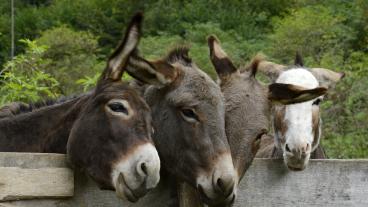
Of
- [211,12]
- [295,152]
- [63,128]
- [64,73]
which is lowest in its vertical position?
[211,12]

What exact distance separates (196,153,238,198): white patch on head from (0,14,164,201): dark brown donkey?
0.41 metres

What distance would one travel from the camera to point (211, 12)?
33.8 metres

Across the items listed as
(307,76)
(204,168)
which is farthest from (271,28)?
(204,168)

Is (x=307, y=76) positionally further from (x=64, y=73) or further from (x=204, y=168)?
(x=64, y=73)

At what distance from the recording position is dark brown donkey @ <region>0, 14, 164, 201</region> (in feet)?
12.1

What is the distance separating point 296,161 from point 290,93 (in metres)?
0.52

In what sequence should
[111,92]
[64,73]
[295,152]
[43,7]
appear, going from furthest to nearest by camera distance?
[43,7]
[64,73]
[295,152]
[111,92]

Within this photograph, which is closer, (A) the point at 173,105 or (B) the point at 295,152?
(A) the point at 173,105

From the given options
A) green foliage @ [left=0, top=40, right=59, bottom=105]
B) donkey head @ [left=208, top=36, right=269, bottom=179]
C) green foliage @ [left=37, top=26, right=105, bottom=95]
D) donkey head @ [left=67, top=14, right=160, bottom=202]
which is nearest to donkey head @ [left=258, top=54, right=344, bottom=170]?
donkey head @ [left=208, top=36, right=269, bottom=179]

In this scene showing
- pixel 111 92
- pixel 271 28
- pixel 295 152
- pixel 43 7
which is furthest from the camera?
pixel 43 7

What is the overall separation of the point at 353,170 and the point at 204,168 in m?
1.00

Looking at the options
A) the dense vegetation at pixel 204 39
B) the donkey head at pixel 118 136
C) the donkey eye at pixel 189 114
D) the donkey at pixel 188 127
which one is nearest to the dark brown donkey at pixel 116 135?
the donkey head at pixel 118 136

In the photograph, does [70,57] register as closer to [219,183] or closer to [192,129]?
[192,129]

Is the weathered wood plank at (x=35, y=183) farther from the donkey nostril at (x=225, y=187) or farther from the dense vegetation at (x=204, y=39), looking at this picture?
the dense vegetation at (x=204, y=39)
